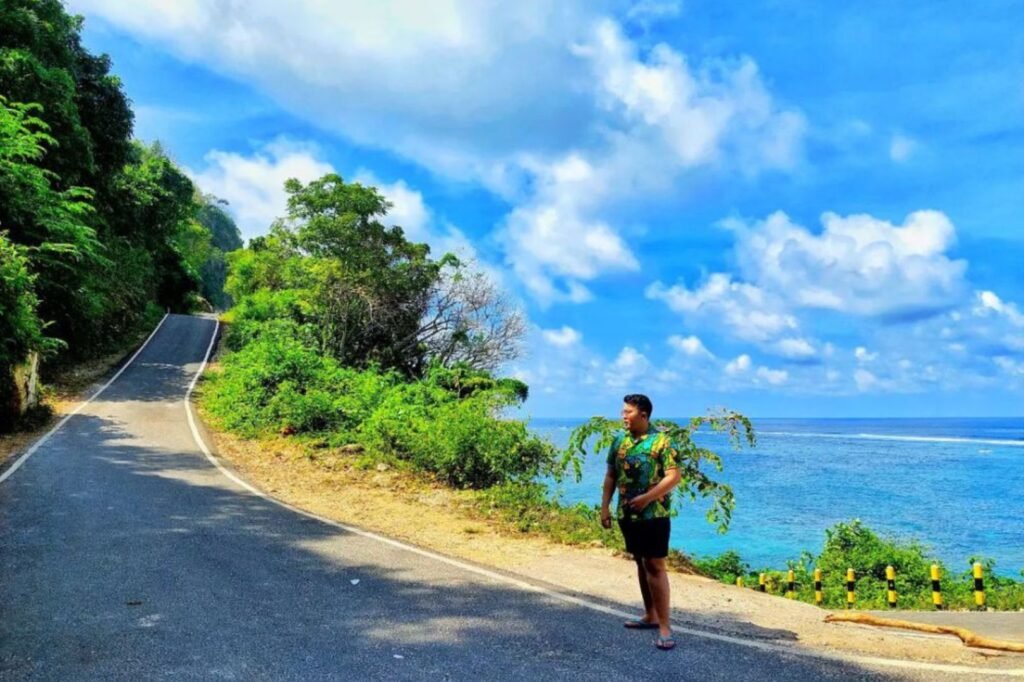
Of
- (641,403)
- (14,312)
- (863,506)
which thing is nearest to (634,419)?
(641,403)

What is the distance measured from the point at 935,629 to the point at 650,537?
296cm

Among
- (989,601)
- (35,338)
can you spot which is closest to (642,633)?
(989,601)

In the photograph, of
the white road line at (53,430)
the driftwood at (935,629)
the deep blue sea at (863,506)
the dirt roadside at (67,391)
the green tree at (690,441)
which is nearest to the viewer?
the driftwood at (935,629)

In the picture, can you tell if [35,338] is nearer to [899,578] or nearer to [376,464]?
[376,464]

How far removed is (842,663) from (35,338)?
16.3 meters

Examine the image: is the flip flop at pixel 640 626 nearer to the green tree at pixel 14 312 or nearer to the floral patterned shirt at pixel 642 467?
the floral patterned shirt at pixel 642 467

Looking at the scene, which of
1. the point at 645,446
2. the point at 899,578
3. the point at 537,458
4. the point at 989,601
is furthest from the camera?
the point at 899,578

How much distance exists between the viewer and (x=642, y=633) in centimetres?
525

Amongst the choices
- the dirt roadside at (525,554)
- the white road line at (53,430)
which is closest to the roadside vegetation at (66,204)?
the white road line at (53,430)

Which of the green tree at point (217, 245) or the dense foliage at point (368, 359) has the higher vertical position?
the green tree at point (217, 245)

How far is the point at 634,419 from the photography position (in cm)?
519

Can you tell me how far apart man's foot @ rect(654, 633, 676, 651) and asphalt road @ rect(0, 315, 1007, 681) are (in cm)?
7

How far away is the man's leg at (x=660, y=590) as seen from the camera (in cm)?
504

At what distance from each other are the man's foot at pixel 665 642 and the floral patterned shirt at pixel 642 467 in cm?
88
